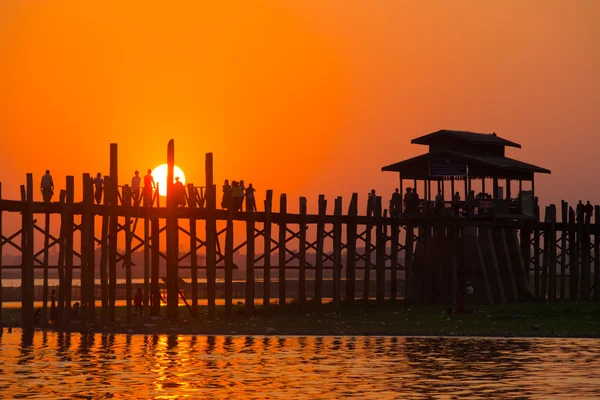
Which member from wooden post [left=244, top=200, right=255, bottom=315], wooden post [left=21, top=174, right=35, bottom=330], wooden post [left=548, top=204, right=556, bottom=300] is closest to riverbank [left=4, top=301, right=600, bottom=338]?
wooden post [left=244, top=200, right=255, bottom=315]

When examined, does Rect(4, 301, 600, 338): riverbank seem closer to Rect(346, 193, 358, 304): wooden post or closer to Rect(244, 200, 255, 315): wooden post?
Rect(244, 200, 255, 315): wooden post

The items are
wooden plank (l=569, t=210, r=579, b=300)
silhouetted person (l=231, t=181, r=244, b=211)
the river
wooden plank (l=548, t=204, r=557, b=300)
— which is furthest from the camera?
wooden plank (l=569, t=210, r=579, b=300)

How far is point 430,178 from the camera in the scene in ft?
199

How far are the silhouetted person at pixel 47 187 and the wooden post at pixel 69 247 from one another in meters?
0.92

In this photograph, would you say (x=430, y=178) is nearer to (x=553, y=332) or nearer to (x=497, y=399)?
(x=553, y=332)

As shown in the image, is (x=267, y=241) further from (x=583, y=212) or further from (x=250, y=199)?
(x=583, y=212)

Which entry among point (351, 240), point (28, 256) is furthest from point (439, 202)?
point (28, 256)

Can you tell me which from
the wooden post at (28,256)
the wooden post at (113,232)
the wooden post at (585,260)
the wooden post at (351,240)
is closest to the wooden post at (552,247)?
the wooden post at (585,260)

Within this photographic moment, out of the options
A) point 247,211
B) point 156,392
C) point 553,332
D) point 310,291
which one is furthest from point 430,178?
point 310,291

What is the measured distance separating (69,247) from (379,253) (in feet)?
56.7

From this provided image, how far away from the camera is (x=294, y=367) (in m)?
33.6

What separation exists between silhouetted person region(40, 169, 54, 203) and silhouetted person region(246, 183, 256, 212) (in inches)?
319

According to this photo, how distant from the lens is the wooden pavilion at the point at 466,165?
5981 centimetres

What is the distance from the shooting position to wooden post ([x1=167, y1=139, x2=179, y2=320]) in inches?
1879
